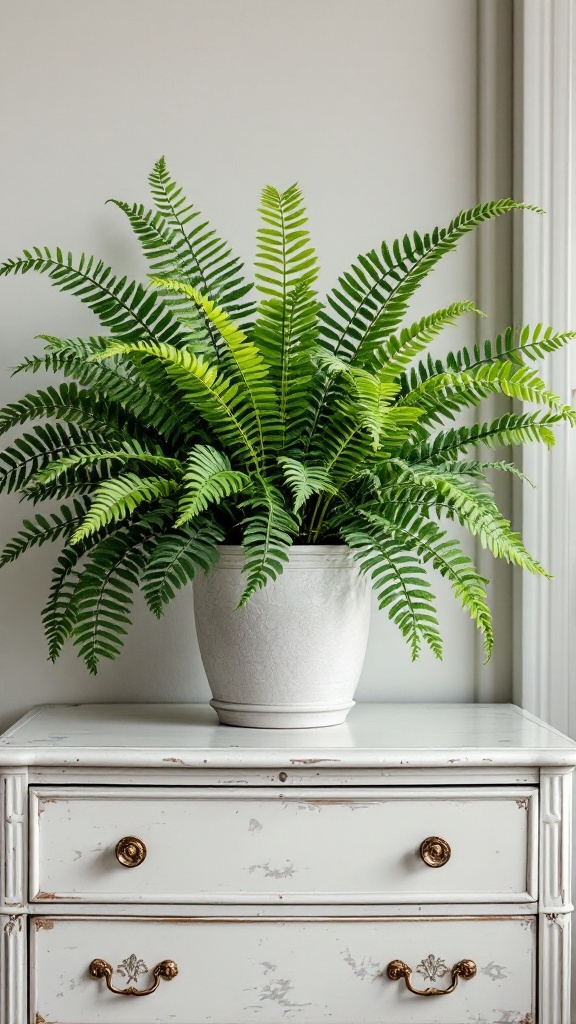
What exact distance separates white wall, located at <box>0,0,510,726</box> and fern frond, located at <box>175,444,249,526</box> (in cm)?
42

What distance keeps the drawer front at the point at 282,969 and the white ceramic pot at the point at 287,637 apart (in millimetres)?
257

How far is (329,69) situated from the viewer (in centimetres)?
153

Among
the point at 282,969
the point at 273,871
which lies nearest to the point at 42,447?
the point at 273,871

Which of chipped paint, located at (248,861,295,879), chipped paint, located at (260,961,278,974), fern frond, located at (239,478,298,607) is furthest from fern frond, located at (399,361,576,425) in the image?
chipped paint, located at (260,961,278,974)

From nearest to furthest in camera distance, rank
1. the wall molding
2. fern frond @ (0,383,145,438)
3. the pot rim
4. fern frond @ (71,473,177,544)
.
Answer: fern frond @ (71,473,177,544), the pot rim, fern frond @ (0,383,145,438), the wall molding

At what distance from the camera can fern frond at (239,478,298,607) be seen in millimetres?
1089

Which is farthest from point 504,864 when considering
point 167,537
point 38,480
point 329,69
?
point 329,69

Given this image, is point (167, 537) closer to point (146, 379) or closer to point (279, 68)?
point (146, 379)

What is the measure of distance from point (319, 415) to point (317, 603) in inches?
9.8

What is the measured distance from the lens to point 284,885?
111 cm

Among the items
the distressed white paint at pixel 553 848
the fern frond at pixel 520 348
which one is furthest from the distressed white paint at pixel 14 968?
the fern frond at pixel 520 348

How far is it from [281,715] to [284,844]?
168 mm

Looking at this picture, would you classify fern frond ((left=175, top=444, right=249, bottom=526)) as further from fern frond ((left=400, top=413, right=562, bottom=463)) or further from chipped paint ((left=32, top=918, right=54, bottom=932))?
chipped paint ((left=32, top=918, right=54, bottom=932))

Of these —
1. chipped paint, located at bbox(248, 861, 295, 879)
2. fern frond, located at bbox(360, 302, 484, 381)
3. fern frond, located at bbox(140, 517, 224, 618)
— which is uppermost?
fern frond, located at bbox(360, 302, 484, 381)
